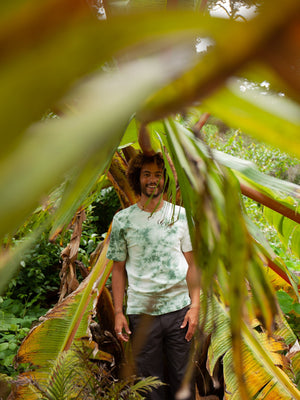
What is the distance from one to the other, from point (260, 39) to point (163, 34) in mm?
31

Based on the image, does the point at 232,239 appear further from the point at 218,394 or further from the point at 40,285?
the point at 40,285

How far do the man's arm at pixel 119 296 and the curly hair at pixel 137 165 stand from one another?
1.11 ft

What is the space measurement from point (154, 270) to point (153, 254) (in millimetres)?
62

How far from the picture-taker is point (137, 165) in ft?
4.66

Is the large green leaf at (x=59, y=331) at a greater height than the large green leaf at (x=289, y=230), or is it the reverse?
the large green leaf at (x=289, y=230)

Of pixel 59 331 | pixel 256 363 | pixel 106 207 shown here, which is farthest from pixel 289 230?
pixel 106 207

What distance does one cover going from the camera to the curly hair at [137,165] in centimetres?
133

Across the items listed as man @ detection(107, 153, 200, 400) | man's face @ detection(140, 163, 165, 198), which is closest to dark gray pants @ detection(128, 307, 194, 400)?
man @ detection(107, 153, 200, 400)

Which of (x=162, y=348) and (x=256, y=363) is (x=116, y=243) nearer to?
(x=162, y=348)

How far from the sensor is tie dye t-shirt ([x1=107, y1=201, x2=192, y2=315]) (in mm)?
1341

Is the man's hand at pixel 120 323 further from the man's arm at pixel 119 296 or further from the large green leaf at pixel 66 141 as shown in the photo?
the large green leaf at pixel 66 141

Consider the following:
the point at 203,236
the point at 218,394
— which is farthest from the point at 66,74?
the point at 218,394

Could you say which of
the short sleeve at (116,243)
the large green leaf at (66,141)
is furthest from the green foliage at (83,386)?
the large green leaf at (66,141)

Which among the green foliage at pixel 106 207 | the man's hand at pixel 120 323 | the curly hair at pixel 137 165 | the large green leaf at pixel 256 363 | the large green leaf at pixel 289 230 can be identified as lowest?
the large green leaf at pixel 256 363
